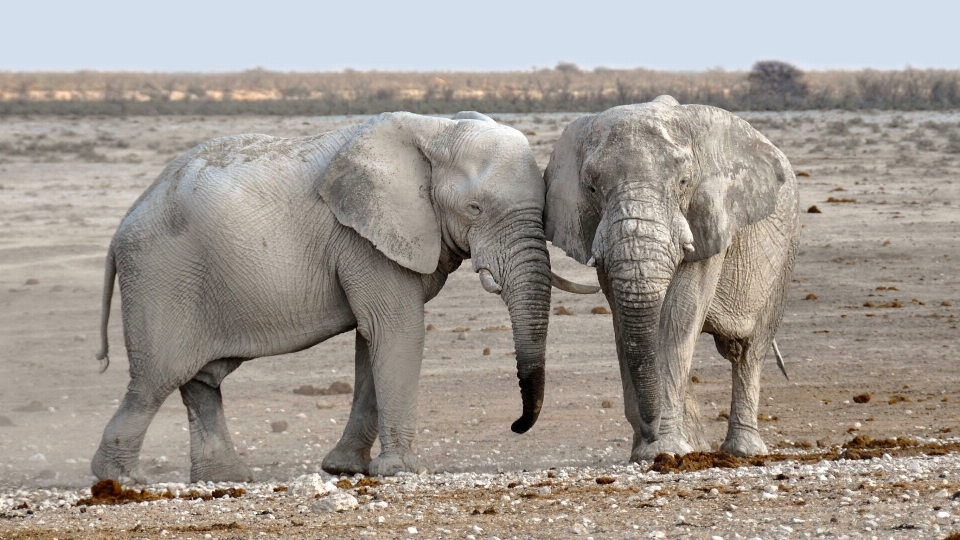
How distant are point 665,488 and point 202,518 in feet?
6.38

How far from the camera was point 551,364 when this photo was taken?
11742 mm

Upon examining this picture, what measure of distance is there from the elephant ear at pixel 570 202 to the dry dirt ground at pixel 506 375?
3.72ft

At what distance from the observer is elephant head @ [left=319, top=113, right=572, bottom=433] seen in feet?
25.0

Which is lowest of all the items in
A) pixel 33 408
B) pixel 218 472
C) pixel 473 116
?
pixel 33 408

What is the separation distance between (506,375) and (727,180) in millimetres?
3875

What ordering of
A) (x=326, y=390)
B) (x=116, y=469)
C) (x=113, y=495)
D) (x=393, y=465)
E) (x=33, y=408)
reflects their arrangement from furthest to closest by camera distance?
(x=326, y=390) < (x=33, y=408) < (x=116, y=469) < (x=393, y=465) < (x=113, y=495)

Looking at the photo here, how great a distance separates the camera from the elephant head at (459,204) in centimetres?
761

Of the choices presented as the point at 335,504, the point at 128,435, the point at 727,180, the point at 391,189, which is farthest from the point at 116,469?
the point at 727,180

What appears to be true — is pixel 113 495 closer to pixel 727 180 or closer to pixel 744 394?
pixel 727 180

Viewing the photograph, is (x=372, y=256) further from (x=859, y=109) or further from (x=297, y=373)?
(x=859, y=109)

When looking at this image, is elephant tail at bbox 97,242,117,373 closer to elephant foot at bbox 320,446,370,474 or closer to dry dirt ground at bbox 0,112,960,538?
dry dirt ground at bbox 0,112,960,538

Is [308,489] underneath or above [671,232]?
underneath

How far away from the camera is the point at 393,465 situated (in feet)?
26.2

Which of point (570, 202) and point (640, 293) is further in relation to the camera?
point (570, 202)
